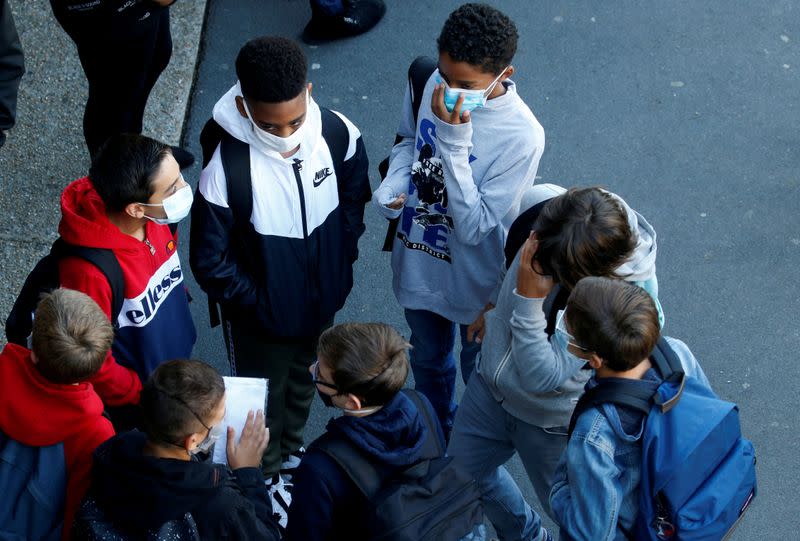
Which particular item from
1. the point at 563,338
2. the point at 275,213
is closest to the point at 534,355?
the point at 563,338

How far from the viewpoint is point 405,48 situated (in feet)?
19.5

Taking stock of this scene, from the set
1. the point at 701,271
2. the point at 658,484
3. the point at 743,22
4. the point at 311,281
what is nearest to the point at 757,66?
the point at 743,22

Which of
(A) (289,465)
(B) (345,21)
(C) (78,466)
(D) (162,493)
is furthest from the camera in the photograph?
(B) (345,21)

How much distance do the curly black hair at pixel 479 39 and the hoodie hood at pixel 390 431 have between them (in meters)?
1.26

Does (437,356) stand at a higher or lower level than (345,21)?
lower

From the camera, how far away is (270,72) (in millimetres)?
2896

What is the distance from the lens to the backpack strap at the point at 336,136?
3.24 meters

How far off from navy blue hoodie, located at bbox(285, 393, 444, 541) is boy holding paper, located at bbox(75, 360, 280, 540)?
0.18 meters

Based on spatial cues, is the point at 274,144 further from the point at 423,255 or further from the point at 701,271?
the point at 701,271

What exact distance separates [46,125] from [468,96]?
311 centimetres

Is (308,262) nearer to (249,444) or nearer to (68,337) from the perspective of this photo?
(249,444)

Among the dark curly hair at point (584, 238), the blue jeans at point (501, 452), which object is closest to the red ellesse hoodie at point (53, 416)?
the blue jeans at point (501, 452)

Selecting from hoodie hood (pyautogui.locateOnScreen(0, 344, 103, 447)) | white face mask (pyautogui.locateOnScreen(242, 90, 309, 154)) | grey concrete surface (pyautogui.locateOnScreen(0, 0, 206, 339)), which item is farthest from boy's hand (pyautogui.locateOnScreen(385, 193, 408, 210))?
grey concrete surface (pyautogui.locateOnScreen(0, 0, 206, 339))

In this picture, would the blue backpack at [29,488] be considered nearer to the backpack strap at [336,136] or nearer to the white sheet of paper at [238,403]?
the white sheet of paper at [238,403]
